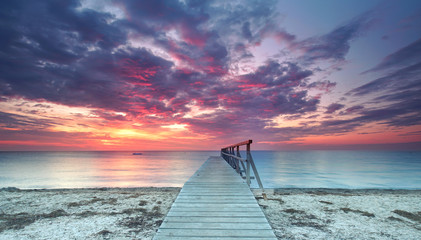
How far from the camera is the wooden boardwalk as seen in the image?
3.94 m

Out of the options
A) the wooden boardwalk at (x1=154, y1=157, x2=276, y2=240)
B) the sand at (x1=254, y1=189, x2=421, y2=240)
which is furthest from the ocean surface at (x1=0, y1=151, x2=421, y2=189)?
the wooden boardwalk at (x1=154, y1=157, x2=276, y2=240)

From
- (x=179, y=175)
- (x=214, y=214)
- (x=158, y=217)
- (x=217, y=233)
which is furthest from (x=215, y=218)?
(x=179, y=175)

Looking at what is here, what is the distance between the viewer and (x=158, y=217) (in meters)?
7.07

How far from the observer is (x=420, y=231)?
5.96m

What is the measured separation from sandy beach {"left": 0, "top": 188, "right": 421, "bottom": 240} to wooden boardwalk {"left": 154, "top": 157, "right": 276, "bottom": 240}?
124 cm

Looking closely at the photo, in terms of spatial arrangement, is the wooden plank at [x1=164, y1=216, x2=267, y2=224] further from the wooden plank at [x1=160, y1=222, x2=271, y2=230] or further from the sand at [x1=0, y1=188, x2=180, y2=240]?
the sand at [x1=0, y1=188, x2=180, y2=240]

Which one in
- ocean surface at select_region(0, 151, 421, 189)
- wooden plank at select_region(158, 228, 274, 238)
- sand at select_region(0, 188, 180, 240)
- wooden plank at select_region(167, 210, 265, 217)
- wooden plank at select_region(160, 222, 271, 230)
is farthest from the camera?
ocean surface at select_region(0, 151, 421, 189)

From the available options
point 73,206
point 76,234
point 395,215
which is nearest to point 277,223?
point 395,215

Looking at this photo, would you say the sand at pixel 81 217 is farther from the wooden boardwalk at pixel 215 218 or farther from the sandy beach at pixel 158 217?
the wooden boardwalk at pixel 215 218

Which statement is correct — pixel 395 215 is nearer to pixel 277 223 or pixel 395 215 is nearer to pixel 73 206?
pixel 277 223

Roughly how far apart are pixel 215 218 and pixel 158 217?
3210mm

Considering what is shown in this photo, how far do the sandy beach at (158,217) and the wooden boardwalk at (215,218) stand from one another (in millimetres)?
1238

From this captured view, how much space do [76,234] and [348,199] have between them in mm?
10545

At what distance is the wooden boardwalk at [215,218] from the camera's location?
3936 mm
